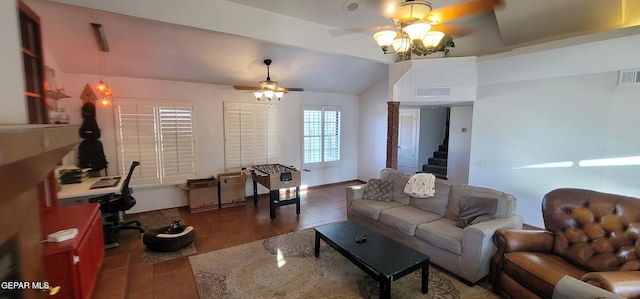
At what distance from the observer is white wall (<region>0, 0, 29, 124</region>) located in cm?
147

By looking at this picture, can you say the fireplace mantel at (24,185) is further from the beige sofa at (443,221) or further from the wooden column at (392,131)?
the wooden column at (392,131)

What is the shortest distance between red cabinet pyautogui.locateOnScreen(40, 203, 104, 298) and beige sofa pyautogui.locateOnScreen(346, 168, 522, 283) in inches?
129

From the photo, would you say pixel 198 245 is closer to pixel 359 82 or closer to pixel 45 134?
pixel 45 134

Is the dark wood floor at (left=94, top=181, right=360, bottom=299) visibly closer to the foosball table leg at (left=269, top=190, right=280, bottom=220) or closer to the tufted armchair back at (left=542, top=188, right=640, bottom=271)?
the foosball table leg at (left=269, top=190, right=280, bottom=220)

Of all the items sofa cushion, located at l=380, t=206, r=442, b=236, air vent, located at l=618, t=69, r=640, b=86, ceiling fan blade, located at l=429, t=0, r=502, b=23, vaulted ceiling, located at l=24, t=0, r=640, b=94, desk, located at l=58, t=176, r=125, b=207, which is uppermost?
ceiling fan blade, located at l=429, t=0, r=502, b=23

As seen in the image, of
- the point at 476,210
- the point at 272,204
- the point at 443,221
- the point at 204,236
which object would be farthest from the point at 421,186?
the point at 204,236

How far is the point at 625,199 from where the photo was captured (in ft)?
8.03

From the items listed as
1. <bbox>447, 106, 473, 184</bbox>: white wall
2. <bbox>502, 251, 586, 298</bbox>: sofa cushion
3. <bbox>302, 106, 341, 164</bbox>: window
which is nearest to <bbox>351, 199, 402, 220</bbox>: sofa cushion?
<bbox>502, 251, 586, 298</bbox>: sofa cushion

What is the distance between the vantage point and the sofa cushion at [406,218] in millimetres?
3424

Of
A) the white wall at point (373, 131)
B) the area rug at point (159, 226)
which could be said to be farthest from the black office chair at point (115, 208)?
the white wall at point (373, 131)

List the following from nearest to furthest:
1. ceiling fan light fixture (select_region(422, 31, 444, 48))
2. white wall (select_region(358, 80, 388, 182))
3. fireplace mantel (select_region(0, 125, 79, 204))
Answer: fireplace mantel (select_region(0, 125, 79, 204)) → ceiling fan light fixture (select_region(422, 31, 444, 48)) → white wall (select_region(358, 80, 388, 182))

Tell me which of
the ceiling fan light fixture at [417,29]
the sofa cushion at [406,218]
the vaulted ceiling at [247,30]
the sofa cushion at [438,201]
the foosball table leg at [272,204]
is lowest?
the foosball table leg at [272,204]

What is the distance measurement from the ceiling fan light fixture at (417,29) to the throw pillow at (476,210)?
215cm

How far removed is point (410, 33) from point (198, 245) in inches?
155
